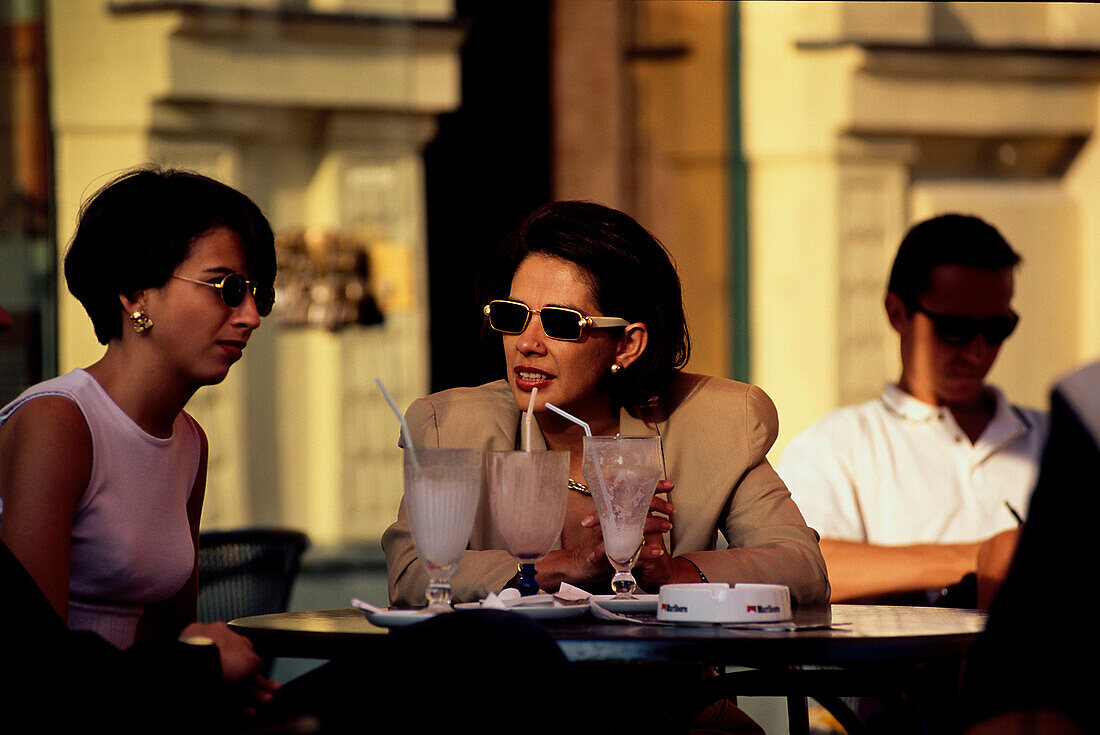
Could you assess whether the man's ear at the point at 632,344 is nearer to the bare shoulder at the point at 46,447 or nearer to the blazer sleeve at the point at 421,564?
the blazer sleeve at the point at 421,564

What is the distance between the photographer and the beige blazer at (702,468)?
240cm

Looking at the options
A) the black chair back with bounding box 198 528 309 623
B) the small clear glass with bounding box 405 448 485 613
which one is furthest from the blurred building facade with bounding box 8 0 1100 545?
the small clear glass with bounding box 405 448 485 613

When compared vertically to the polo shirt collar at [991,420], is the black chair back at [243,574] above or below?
below

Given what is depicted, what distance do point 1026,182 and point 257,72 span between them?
11.5 feet

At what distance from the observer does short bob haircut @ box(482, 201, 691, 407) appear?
2.71m

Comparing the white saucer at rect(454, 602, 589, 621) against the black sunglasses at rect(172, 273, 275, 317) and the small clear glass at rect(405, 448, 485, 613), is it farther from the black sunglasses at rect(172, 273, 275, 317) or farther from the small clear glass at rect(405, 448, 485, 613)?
the black sunglasses at rect(172, 273, 275, 317)

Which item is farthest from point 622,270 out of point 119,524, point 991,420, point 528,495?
point 991,420

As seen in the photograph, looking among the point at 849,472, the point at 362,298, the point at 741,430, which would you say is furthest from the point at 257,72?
the point at 741,430

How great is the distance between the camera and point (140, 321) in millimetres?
2439

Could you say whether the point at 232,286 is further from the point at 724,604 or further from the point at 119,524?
the point at 724,604

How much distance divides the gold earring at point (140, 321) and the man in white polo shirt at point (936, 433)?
174 centimetres

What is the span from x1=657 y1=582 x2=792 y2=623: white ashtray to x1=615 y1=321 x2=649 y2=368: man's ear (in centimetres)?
89

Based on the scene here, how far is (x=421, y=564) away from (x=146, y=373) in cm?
61

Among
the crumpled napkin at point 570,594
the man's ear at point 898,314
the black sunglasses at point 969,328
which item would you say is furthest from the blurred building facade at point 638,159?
the crumpled napkin at point 570,594
